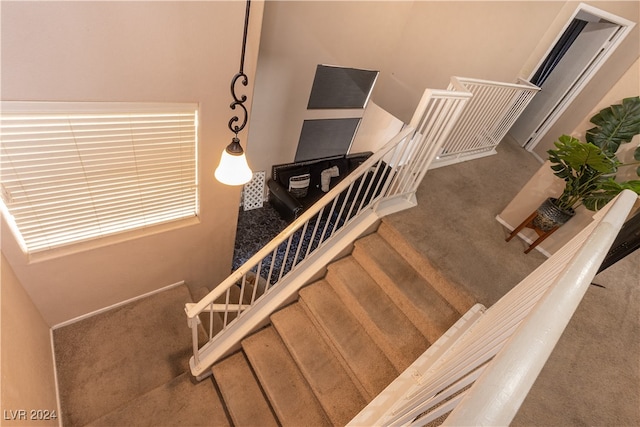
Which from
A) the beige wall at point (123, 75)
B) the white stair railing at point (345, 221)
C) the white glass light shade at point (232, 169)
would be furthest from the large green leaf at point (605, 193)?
the beige wall at point (123, 75)

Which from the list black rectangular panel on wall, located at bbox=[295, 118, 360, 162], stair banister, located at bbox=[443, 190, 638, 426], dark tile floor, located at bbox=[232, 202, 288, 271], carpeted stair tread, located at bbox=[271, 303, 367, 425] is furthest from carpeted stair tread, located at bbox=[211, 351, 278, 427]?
black rectangular panel on wall, located at bbox=[295, 118, 360, 162]

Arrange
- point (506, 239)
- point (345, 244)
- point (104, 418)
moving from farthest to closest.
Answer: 1. point (506, 239)
2. point (345, 244)
3. point (104, 418)

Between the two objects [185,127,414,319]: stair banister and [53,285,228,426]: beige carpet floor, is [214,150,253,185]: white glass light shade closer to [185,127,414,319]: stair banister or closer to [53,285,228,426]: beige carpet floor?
[185,127,414,319]: stair banister

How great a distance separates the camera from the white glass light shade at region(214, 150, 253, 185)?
166 centimetres

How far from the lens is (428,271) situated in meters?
2.25

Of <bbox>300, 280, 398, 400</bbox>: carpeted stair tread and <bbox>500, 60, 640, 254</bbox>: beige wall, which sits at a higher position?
<bbox>500, 60, 640, 254</bbox>: beige wall

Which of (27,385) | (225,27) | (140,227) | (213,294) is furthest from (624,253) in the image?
(27,385)

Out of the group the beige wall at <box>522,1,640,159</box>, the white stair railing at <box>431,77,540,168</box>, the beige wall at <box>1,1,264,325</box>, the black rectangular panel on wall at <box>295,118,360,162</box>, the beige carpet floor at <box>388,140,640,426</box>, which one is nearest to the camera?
the beige wall at <box>1,1,264,325</box>

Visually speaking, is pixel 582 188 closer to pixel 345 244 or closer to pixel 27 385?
pixel 345 244

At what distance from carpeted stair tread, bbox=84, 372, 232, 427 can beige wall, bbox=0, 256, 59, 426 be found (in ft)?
1.41

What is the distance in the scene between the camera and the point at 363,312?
2.14 m

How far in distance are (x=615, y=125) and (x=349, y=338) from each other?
2.45m

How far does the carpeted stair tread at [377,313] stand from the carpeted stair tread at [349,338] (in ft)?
0.17

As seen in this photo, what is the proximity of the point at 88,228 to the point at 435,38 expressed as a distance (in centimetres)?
470
